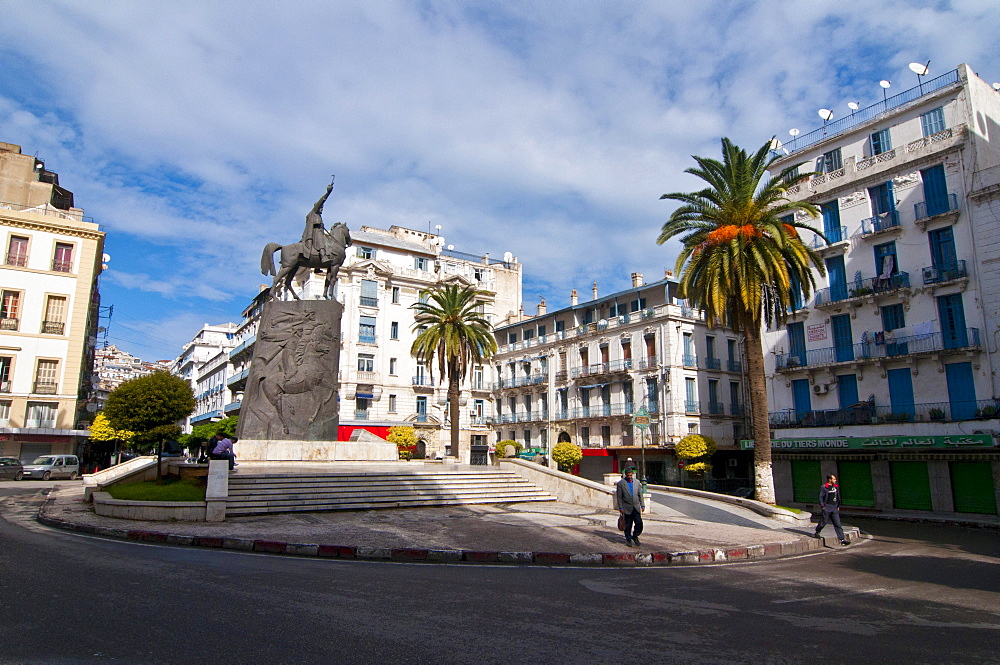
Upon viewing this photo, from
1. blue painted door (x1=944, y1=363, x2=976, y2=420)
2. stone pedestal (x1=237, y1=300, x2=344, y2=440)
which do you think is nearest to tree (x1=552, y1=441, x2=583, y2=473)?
blue painted door (x1=944, y1=363, x2=976, y2=420)

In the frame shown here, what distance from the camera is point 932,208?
2858cm

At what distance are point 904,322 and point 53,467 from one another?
152 ft

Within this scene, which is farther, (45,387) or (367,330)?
(367,330)

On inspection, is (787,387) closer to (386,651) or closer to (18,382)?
(386,651)

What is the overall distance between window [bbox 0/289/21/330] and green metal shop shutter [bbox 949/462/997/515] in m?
53.7

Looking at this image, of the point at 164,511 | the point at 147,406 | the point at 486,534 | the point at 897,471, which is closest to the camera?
the point at 486,534

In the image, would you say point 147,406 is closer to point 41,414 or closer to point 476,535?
point 476,535

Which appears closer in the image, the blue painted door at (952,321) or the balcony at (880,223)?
the blue painted door at (952,321)

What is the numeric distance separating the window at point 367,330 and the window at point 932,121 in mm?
41422

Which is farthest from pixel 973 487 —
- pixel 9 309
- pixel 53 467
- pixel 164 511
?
pixel 9 309

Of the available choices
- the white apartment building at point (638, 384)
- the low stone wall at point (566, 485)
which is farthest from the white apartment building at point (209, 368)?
the low stone wall at point (566, 485)

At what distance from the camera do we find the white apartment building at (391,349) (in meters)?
53.9

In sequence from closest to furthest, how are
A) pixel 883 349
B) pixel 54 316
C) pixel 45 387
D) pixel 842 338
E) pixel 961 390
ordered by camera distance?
pixel 961 390 → pixel 883 349 → pixel 842 338 → pixel 45 387 → pixel 54 316

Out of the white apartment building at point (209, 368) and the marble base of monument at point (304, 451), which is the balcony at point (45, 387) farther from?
the marble base of monument at point (304, 451)
